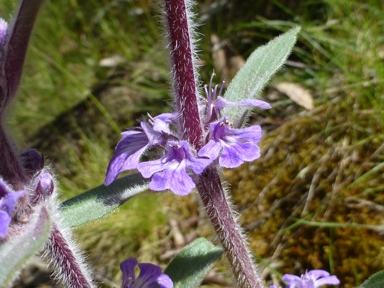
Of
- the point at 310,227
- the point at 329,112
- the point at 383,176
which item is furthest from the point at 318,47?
the point at 310,227

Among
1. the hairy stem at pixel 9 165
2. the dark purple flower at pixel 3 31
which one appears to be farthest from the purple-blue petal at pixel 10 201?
the dark purple flower at pixel 3 31

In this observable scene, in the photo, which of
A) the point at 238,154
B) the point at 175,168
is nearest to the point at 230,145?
the point at 238,154

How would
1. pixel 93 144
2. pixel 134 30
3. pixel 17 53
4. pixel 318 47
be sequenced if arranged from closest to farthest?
pixel 17 53 < pixel 318 47 < pixel 93 144 < pixel 134 30

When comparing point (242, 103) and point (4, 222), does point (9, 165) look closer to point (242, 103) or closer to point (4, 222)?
point (4, 222)

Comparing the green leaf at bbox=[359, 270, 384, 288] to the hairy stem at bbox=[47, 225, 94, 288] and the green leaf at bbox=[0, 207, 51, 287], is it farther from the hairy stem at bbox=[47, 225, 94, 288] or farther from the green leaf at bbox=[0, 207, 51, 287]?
the green leaf at bbox=[0, 207, 51, 287]

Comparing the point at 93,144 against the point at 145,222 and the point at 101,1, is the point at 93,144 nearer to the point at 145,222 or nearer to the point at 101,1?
the point at 145,222

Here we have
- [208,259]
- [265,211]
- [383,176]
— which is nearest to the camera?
[208,259]
